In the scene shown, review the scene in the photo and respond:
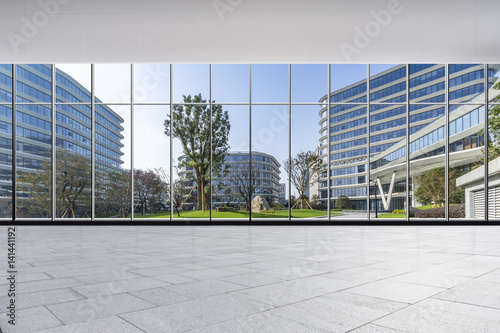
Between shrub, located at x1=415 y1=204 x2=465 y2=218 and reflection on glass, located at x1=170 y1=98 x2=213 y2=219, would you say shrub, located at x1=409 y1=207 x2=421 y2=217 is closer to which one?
shrub, located at x1=415 y1=204 x2=465 y2=218

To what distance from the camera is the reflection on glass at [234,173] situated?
1944 centimetres

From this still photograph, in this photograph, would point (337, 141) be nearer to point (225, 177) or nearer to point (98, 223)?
point (225, 177)

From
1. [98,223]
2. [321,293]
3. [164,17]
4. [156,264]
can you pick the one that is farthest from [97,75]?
[321,293]

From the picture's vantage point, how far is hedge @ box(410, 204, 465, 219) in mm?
19391

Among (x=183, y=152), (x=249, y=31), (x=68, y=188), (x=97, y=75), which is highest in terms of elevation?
(x=97, y=75)

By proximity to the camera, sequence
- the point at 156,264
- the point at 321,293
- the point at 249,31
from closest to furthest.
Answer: the point at 321,293 < the point at 156,264 < the point at 249,31

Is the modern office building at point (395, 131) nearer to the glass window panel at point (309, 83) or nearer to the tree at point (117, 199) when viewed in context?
the glass window panel at point (309, 83)

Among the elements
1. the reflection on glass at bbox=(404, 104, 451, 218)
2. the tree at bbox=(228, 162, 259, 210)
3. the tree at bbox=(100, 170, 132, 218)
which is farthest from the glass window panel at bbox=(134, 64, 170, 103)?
the reflection on glass at bbox=(404, 104, 451, 218)

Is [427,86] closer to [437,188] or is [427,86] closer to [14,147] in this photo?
[437,188]

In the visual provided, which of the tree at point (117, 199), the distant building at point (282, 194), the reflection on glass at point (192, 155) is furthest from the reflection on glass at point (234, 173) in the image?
the tree at point (117, 199)

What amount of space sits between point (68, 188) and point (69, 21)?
38.6 feet

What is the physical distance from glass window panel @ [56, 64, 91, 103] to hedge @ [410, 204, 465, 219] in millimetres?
16507

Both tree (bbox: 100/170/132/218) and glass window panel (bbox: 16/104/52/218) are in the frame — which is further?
glass window panel (bbox: 16/104/52/218)

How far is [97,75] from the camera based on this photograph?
1962 centimetres
